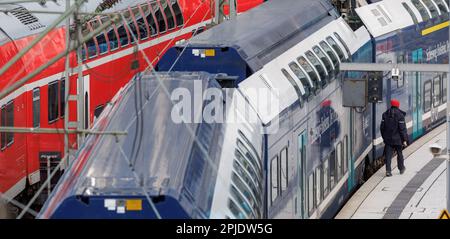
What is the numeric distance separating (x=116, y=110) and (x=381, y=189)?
33.3 ft

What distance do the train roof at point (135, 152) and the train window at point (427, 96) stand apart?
13.7m

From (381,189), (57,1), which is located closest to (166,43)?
(57,1)

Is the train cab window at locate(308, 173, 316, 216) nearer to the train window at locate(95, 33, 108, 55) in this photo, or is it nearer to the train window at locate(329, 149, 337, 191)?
the train window at locate(329, 149, 337, 191)

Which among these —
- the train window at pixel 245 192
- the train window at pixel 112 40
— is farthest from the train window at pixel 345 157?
the train window at pixel 245 192

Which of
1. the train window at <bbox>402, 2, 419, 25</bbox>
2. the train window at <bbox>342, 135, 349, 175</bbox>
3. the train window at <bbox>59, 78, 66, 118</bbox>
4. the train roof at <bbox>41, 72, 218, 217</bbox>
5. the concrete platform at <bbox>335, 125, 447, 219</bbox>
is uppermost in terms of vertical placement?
the train window at <bbox>402, 2, 419, 25</bbox>

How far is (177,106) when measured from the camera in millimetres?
14289

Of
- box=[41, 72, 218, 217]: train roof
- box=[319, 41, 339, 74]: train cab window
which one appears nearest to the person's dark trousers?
box=[319, 41, 339, 74]: train cab window

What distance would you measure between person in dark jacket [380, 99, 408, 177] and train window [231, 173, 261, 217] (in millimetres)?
10337

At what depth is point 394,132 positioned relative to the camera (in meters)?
24.8

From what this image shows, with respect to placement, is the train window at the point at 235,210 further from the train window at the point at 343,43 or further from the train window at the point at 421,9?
the train window at the point at 421,9

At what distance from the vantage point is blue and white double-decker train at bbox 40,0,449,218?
12555mm

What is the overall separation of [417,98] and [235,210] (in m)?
14.8

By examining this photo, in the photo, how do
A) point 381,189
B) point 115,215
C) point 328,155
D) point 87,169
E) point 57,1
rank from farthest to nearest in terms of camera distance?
point 57,1 < point 381,189 < point 328,155 < point 87,169 < point 115,215
